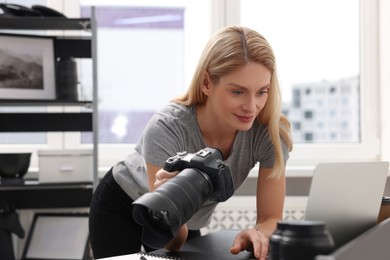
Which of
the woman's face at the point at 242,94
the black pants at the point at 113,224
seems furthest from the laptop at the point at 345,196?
the black pants at the point at 113,224

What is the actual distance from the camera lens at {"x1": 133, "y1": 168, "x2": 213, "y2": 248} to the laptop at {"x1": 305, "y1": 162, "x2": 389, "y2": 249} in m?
0.16

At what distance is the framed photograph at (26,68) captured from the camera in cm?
254

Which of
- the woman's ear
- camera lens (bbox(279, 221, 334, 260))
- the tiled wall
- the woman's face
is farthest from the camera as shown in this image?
the tiled wall

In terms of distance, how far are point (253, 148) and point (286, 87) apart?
5.11 ft

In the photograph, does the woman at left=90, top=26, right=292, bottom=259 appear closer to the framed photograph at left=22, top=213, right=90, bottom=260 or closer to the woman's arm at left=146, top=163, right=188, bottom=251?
the woman's arm at left=146, top=163, right=188, bottom=251

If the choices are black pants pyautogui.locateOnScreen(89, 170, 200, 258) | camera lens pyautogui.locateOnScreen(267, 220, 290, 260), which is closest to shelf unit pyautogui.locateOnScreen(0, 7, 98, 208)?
black pants pyautogui.locateOnScreen(89, 170, 200, 258)

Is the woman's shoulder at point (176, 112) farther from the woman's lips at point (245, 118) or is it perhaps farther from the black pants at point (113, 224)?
the black pants at point (113, 224)

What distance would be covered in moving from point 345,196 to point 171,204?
270mm

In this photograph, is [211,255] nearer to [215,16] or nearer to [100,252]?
[100,252]

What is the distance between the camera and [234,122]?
4.37 ft

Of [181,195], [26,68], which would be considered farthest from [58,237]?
[181,195]

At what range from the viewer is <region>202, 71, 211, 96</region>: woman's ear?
4.52 ft

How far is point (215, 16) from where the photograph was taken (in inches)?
114

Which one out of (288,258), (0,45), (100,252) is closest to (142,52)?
(0,45)
